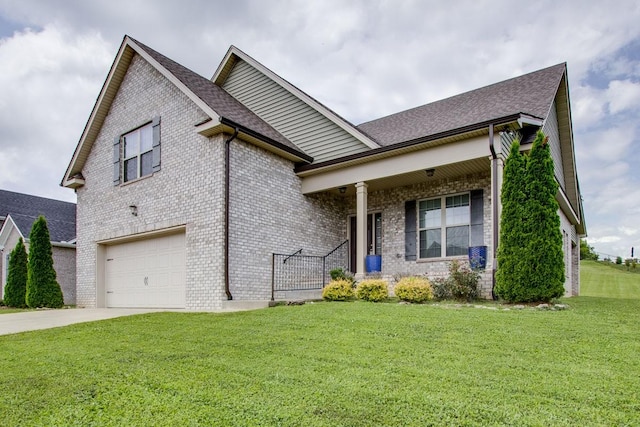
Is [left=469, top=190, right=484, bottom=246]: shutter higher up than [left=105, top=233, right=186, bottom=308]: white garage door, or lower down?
higher up

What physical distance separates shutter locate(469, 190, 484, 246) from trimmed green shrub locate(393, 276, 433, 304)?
2515 millimetres

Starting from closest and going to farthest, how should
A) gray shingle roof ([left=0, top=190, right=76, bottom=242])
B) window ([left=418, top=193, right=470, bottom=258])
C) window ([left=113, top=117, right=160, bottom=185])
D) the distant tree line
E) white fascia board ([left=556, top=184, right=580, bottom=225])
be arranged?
window ([left=418, top=193, right=470, bottom=258]) < window ([left=113, top=117, right=160, bottom=185]) < white fascia board ([left=556, top=184, right=580, bottom=225]) < gray shingle roof ([left=0, top=190, right=76, bottom=242]) < the distant tree line

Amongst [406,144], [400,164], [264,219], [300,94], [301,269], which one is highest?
[300,94]

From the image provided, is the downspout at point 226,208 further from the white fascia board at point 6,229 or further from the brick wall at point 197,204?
the white fascia board at point 6,229

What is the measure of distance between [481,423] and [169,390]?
2.40 meters

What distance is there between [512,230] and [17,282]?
15348mm

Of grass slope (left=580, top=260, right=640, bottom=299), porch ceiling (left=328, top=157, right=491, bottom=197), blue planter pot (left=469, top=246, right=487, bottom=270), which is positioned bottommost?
grass slope (left=580, top=260, right=640, bottom=299)

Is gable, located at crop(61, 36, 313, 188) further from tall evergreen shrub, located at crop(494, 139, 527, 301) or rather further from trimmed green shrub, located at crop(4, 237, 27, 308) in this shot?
tall evergreen shrub, located at crop(494, 139, 527, 301)

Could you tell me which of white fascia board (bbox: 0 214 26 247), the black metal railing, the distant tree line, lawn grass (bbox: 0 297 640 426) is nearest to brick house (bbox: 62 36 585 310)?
the black metal railing

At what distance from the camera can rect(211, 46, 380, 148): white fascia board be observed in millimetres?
11318

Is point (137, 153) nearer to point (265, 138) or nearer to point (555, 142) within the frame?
point (265, 138)

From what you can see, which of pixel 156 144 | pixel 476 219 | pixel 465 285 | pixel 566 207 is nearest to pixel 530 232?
pixel 465 285

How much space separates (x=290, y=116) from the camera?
Result: 12.8 m

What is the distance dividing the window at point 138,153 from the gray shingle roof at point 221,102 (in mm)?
1682
